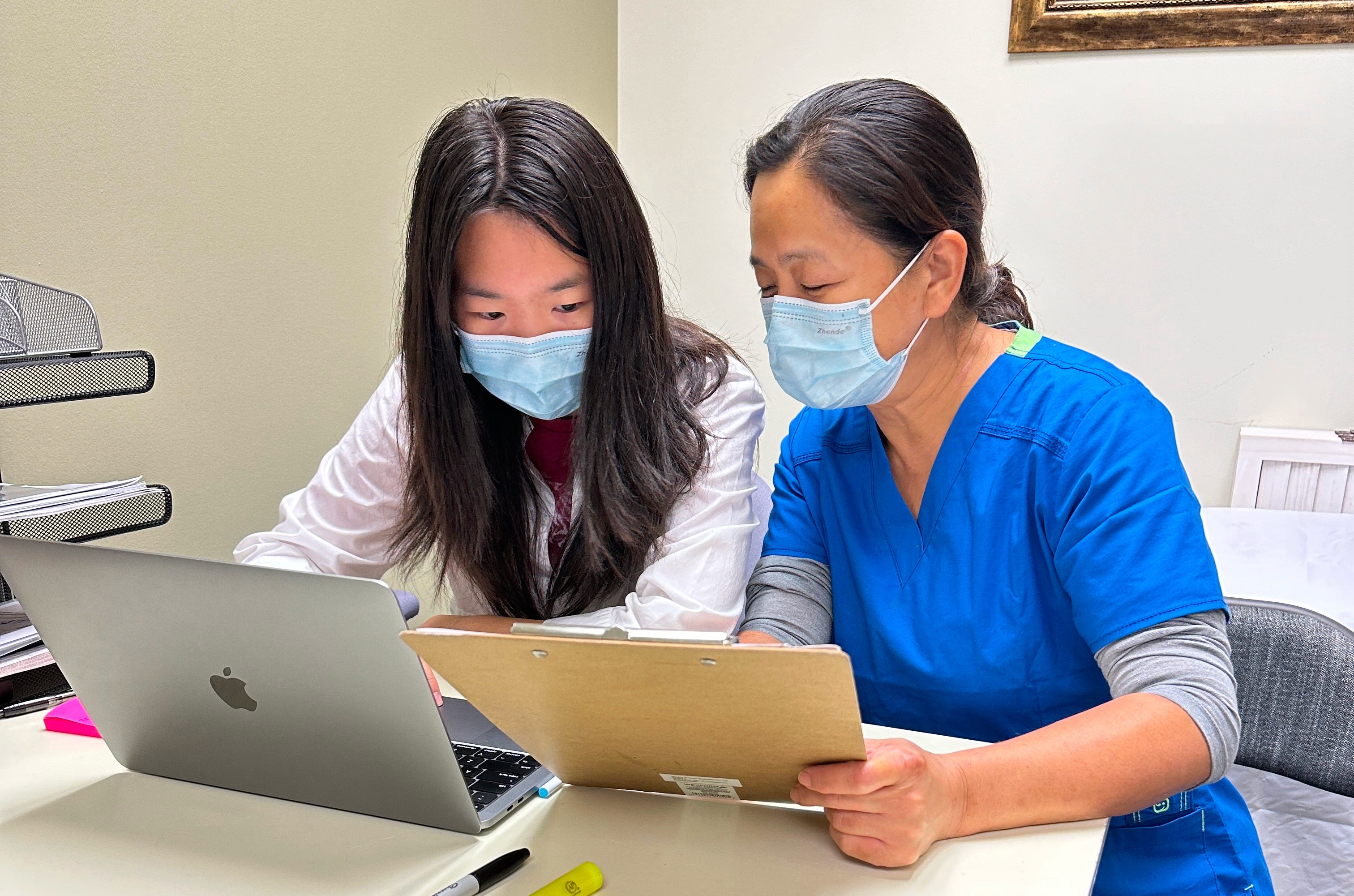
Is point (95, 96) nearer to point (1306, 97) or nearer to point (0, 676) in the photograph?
point (0, 676)

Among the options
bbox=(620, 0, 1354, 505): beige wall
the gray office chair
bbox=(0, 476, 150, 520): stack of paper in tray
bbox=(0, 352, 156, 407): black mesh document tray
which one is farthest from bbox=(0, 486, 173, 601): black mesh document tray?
bbox=(620, 0, 1354, 505): beige wall

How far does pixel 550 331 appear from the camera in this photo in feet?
3.75

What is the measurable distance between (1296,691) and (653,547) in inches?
29.7

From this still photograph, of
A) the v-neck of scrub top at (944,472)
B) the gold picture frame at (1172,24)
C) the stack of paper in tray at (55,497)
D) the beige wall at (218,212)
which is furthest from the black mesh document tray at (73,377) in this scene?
the gold picture frame at (1172,24)

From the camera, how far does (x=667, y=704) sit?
27.5 inches

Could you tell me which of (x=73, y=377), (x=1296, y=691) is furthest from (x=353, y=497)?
(x=1296, y=691)

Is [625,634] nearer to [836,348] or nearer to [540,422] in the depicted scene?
[836,348]

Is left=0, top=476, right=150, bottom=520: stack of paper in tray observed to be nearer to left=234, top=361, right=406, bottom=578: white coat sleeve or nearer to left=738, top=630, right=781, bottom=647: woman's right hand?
left=234, top=361, right=406, bottom=578: white coat sleeve

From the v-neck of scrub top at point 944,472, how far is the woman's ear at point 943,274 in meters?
0.08

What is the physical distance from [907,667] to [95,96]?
1274 mm

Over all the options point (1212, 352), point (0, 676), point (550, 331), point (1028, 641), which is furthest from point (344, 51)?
point (1212, 352)

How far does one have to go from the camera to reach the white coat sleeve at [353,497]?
130cm

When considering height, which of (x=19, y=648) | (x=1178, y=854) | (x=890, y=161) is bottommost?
(x=1178, y=854)

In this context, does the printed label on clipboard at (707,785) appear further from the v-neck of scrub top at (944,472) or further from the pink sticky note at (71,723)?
the pink sticky note at (71,723)
